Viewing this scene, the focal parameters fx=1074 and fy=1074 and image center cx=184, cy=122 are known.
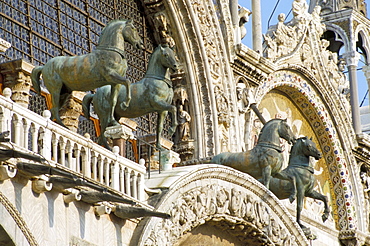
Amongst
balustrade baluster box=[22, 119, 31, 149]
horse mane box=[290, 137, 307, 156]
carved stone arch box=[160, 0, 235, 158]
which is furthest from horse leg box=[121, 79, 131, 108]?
carved stone arch box=[160, 0, 235, 158]

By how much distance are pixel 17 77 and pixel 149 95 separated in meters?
2.33

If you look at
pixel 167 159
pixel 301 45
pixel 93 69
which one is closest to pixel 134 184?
pixel 167 159

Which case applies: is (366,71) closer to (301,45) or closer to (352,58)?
(352,58)

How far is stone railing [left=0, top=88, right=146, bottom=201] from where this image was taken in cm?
1289

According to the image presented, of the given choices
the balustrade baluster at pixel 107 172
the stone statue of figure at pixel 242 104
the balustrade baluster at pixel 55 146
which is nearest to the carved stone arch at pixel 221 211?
the balustrade baluster at pixel 107 172

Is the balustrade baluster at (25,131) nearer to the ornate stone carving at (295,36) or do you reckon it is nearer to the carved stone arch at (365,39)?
the ornate stone carving at (295,36)

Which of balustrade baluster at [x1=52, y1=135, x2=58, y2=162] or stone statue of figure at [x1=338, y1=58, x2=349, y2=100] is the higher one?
stone statue of figure at [x1=338, y1=58, x2=349, y2=100]

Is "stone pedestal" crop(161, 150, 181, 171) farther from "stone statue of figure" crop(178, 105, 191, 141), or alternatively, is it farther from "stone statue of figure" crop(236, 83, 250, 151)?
"stone statue of figure" crop(236, 83, 250, 151)

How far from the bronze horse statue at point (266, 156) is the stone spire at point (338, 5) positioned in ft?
34.9

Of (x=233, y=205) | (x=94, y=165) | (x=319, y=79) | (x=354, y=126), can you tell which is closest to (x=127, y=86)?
(x=94, y=165)

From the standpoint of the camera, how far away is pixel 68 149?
45.3 ft

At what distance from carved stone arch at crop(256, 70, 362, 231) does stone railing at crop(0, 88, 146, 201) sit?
10.6 meters

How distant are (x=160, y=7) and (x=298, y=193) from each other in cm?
478

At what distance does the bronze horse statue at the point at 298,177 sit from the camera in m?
19.1
